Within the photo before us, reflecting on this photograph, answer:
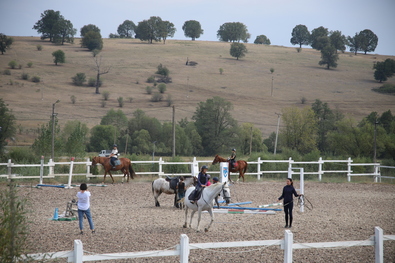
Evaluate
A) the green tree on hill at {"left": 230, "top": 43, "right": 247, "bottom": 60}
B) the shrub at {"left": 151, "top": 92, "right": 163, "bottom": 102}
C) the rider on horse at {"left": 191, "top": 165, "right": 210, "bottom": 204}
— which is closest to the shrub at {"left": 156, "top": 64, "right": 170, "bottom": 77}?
the shrub at {"left": 151, "top": 92, "right": 163, "bottom": 102}

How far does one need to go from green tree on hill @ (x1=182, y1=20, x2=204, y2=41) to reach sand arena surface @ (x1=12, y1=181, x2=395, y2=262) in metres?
160

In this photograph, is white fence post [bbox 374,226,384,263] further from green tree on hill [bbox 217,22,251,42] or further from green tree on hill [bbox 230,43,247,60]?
green tree on hill [bbox 217,22,251,42]

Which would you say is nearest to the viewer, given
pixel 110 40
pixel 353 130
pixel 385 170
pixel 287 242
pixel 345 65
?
pixel 287 242

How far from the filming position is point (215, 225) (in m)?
14.0

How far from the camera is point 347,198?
70.7 feet

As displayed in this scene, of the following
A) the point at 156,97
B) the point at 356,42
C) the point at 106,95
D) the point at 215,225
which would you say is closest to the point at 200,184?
the point at 215,225

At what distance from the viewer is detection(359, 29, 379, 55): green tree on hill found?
164 meters

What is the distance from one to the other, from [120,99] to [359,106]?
48207mm

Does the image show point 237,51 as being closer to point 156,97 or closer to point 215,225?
point 156,97

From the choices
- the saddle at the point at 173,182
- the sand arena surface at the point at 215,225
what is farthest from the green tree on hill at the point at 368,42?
the saddle at the point at 173,182

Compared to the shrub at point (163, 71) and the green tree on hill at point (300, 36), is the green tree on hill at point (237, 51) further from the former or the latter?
the green tree on hill at point (300, 36)

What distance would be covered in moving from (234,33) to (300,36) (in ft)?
93.4

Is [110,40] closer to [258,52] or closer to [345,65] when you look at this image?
[258,52]

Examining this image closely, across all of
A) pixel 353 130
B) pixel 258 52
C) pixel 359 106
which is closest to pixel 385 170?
pixel 353 130
